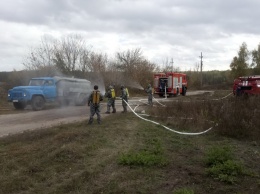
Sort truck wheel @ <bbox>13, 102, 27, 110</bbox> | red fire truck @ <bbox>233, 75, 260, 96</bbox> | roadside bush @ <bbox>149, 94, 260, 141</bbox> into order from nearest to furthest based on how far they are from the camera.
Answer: roadside bush @ <bbox>149, 94, 260, 141</bbox>
truck wheel @ <bbox>13, 102, 27, 110</bbox>
red fire truck @ <bbox>233, 75, 260, 96</bbox>

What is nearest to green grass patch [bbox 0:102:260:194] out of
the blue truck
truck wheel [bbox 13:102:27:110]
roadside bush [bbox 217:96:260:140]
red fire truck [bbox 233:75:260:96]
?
roadside bush [bbox 217:96:260:140]

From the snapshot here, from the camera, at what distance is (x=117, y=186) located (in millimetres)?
6137

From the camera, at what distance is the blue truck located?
21.1 m

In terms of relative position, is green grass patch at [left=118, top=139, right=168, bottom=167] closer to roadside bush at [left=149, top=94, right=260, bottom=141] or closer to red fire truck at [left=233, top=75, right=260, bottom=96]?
roadside bush at [left=149, top=94, right=260, bottom=141]

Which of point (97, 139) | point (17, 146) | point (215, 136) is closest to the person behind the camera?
point (17, 146)

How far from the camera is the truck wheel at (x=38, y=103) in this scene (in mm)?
21078

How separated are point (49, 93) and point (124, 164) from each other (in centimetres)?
1532

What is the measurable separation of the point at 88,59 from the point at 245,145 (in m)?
31.4

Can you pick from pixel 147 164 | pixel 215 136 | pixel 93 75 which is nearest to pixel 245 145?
pixel 215 136

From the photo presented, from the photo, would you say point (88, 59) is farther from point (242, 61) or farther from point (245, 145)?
point (242, 61)

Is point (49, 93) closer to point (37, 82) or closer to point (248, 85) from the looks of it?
point (37, 82)

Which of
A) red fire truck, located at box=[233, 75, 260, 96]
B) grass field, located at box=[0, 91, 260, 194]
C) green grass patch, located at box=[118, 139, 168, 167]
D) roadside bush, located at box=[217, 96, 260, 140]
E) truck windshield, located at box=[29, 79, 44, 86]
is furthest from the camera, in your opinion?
truck windshield, located at box=[29, 79, 44, 86]

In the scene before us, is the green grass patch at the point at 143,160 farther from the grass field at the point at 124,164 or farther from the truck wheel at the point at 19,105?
the truck wheel at the point at 19,105

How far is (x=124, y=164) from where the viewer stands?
7500 millimetres
